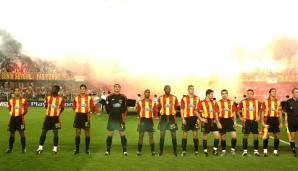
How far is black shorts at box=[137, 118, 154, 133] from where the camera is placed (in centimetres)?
1361

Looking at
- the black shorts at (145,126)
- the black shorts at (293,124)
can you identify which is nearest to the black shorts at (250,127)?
the black shorts at (293,124)

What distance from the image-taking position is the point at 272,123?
13617 mm

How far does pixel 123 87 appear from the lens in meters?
42.1

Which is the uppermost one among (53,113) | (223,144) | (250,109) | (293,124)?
(250,109)

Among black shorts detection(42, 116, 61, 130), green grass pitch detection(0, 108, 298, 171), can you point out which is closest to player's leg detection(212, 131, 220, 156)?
green grass pitch detection(0, 108, 298, 171)

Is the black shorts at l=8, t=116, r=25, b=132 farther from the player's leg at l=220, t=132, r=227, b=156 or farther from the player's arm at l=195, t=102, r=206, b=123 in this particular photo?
the player's leg at l=220, t=132, r=227, b=156

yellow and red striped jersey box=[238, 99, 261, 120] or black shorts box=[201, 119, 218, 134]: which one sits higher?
yellow and red striped jersey box=[238, 99, 261, 120]

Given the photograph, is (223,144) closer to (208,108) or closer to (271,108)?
(208,108)

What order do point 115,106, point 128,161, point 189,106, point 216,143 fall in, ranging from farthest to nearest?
point 189,106 → point 216,143 → point 115,106 → point 128,161

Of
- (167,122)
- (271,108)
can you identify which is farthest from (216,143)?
(271,108)

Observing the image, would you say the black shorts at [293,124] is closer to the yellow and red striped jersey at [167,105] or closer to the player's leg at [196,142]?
the player's leg at [196,142]

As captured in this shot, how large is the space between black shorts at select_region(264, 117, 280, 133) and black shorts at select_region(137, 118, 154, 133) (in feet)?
12.5

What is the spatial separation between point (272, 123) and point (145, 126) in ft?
13.8

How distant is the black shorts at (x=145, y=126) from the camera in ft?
44.7
